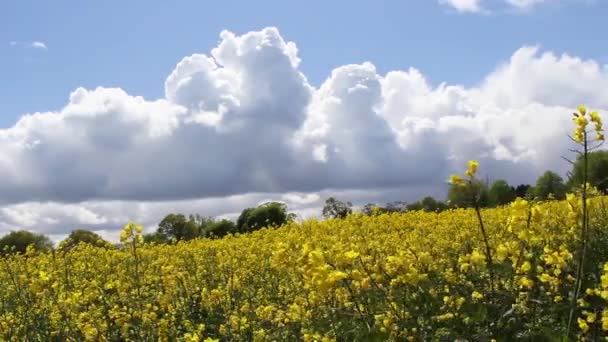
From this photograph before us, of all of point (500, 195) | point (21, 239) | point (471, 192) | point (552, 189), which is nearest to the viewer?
point (471, 192)

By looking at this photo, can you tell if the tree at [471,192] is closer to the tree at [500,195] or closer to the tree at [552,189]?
the tree at [552,189]

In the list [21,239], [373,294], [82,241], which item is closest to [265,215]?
[21,239]

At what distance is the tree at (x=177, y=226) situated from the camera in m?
44.4

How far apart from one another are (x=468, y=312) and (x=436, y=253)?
4.61m

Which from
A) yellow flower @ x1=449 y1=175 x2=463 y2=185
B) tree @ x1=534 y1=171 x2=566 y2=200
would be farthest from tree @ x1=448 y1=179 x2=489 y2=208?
tree @ x1=534 y1=171 x2=566 y2=200

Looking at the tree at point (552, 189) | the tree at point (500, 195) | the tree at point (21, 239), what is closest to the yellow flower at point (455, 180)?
the tree at point (552, 189)

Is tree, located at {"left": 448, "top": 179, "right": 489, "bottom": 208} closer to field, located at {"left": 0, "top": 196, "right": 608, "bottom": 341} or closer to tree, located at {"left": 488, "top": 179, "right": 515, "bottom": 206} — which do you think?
field, located at {"left": 0, "top": 196, "right": 608, "bottom": 341}

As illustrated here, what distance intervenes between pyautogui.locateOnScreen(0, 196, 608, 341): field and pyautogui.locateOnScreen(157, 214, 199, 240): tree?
30754mm

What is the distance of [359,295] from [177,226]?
4317 cm

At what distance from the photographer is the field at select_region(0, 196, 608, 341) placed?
5035mm

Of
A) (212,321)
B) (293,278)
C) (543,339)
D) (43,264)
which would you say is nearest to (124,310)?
(212,321)

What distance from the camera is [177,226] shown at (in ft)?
160

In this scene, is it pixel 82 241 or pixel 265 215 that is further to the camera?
pixel 265 215

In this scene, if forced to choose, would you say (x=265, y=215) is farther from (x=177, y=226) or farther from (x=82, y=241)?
(x=82, y=241)
